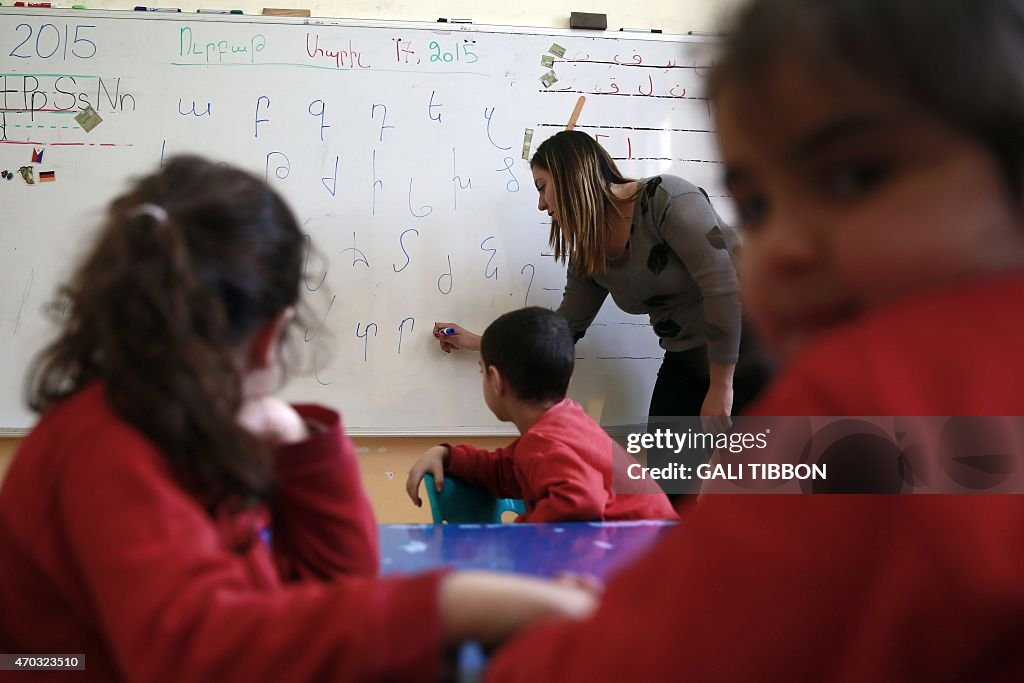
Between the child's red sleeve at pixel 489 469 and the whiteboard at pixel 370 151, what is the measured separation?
804 mm

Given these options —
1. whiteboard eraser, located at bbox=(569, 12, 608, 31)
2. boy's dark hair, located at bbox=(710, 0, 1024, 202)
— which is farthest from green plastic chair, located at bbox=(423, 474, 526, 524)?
whiteboard eraser, located at bbox=(569, 12, 608, 31)

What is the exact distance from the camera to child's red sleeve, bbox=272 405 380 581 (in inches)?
32.5

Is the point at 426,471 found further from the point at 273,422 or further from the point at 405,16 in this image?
the point at 405,16

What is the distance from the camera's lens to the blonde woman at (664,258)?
2238 mm

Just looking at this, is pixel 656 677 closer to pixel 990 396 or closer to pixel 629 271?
pixel 990 396

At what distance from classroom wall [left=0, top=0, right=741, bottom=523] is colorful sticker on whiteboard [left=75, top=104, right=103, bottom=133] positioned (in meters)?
0.32

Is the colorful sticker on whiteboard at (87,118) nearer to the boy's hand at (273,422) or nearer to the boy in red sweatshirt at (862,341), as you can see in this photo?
the boy's hand at (273,422)

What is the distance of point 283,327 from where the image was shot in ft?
2.69

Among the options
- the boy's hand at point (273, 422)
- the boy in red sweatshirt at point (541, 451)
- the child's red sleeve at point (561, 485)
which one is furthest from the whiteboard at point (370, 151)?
the boy's hand at point (273, 422)

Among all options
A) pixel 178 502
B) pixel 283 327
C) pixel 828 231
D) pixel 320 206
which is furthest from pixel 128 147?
pixel 828 231

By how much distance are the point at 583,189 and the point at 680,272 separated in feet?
1.18

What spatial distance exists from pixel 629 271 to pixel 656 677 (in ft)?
6.96

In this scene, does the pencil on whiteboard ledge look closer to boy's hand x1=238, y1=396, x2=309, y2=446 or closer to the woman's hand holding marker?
the woman's hand holding marker

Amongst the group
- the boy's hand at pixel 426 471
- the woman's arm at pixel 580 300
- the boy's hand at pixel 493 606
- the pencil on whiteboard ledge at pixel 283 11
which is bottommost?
the boy's hand at pixel 426 471
